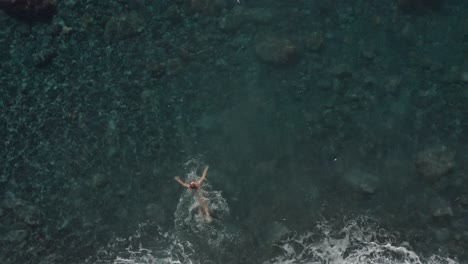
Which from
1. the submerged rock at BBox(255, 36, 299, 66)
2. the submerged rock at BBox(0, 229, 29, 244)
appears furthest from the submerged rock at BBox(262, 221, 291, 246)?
the submerged rock at BBox(0, 229, 29, 244)

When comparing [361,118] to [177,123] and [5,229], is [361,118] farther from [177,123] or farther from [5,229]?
[5,229]

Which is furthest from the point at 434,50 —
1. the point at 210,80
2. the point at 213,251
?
the point at 213,251

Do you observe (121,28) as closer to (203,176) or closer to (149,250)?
(203,176)

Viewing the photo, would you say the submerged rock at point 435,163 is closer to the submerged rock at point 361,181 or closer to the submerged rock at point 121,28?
the submerged rock at point 361,181

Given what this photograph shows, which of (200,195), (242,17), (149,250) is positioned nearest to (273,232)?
(200,195)

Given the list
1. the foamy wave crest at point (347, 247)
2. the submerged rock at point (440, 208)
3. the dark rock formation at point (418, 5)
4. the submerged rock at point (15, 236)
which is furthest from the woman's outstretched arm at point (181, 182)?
the dark rock formation at point (418, 5)

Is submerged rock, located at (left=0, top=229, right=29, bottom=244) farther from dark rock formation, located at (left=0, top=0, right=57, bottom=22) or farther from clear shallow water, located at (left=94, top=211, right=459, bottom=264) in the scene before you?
dark rock formation, located at (left=0, top=0, right=57, bottom=22)
